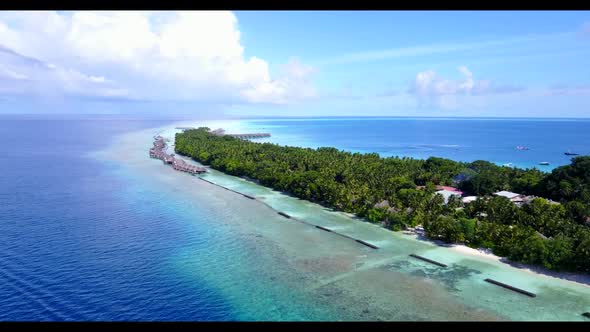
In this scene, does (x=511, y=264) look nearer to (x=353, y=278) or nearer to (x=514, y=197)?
(x=353, y=278)

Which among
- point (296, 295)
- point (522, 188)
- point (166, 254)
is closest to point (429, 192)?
point (522, 188)

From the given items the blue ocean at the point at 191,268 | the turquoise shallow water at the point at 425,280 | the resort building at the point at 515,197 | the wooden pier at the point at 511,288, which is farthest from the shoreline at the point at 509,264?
the resort building at the point at 515,197

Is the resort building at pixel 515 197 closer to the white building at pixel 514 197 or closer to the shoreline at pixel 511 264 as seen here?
the white building at pixel 514 197

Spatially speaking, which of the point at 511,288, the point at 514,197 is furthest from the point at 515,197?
the point at 511,288

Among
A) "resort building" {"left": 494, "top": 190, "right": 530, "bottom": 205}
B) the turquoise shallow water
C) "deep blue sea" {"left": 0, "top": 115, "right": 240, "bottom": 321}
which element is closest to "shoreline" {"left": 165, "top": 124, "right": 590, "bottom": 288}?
the turquoise shallow water

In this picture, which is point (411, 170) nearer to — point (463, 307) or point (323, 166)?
point (323, 166)

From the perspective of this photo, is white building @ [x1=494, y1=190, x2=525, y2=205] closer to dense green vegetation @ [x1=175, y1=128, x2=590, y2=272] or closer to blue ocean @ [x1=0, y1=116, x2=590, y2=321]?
dense green vegetation @ [x1=175, y1=128, x2=590, y2=272]

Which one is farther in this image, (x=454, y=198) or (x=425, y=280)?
(x=454, y=198)
